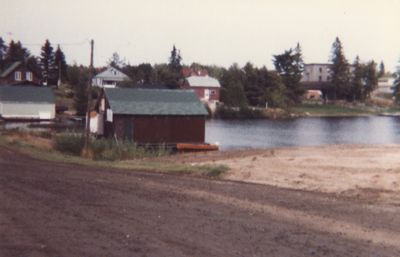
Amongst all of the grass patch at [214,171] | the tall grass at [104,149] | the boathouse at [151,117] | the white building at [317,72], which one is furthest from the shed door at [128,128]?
the white building at [317,72]

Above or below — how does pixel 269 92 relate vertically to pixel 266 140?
above

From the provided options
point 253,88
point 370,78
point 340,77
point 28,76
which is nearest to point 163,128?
point 28,76

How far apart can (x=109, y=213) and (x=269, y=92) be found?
341 ft

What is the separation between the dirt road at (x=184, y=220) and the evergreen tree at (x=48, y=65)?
101841mm

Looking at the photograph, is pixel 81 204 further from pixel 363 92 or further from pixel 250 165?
pixel 363 92

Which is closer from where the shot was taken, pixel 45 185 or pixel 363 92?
pixel 45 185

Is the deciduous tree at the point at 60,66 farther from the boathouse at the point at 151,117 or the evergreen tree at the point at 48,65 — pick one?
the boathouse at the point at 151,117

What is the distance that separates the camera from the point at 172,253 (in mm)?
10312

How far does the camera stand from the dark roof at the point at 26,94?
79750 millimetres

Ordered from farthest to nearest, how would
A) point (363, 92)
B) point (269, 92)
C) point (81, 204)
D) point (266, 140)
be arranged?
point (363, 92) < point (269, 92) < point (266, 140) < point (81, 204)

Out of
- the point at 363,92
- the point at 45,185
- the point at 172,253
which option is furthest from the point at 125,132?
the point at 363,92

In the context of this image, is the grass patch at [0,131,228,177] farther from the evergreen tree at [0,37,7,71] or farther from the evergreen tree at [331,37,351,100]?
the evergreen tree at [331,37,351,100]

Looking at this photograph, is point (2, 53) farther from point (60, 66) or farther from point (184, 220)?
point (184, 220)

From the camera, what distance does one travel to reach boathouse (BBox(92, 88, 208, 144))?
50312 millimetres
